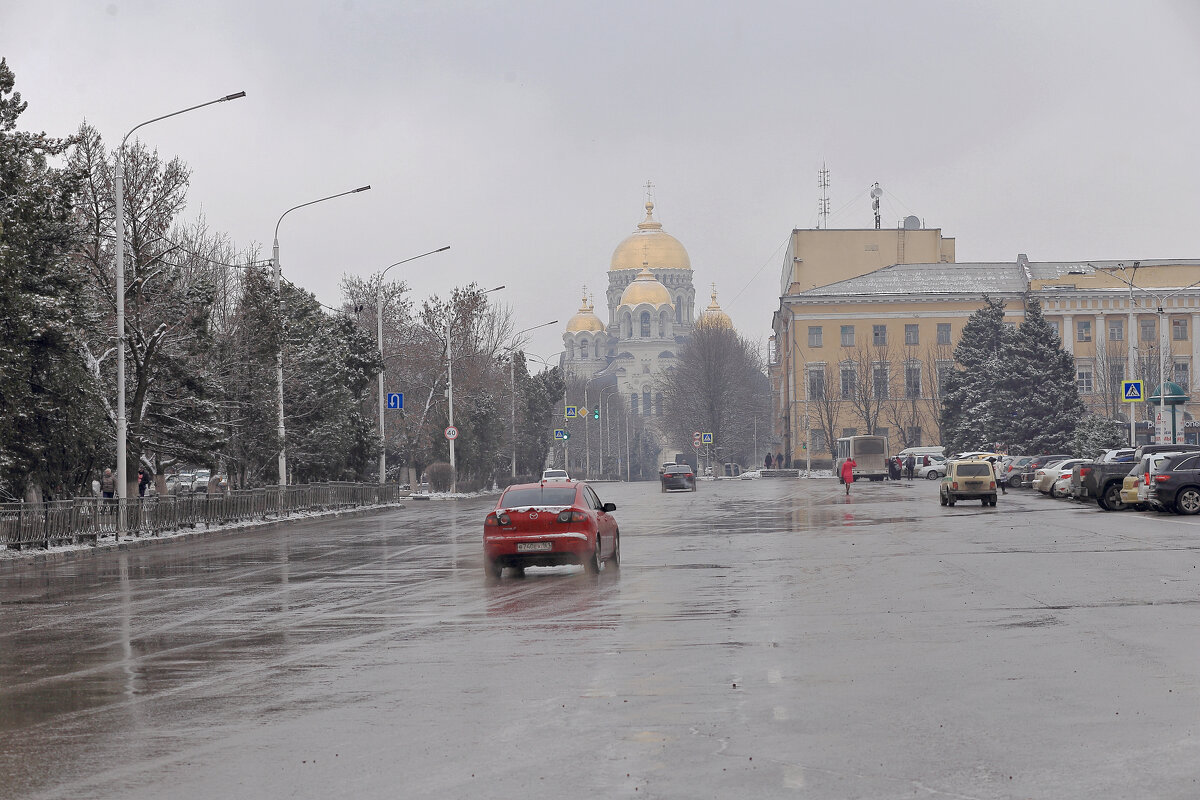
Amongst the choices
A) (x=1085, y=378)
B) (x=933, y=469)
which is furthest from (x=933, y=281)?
(x=933, y=469)

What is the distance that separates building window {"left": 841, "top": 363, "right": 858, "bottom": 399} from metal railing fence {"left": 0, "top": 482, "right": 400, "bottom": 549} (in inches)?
2729

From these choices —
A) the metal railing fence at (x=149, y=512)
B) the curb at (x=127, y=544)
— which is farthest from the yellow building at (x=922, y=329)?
the curb at (x=127, y=544)

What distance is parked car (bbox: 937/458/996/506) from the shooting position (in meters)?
44.6

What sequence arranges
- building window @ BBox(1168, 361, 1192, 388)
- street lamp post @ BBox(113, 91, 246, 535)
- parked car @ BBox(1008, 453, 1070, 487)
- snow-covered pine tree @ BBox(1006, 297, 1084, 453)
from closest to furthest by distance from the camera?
street lamp post @ BBox(113, 91, 246, 535)
parked car @ BBox(1008, 453, 1070, 487)
snow-covered pine tree @ BBox(1006, 297, 1084, 453)
building window @ BBox(1168, 361, 1192, 388)

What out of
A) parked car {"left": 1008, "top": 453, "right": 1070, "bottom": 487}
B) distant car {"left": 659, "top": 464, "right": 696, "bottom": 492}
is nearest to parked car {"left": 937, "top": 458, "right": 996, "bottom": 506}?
parked car {"left": 1008, "top": 453, "right": 1070, "bottom": 487}

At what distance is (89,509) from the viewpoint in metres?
32.7

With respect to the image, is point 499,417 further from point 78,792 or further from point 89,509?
point 78,792

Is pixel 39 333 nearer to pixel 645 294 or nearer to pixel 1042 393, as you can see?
pixel 1042 393

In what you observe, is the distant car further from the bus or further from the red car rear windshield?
the red car rear windshield

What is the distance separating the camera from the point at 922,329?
117 m

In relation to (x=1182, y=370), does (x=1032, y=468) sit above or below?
below

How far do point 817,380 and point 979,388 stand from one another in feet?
91.5

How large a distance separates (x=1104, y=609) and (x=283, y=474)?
119 feet

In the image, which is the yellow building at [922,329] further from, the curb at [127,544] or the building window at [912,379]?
the curb at [127,544]
